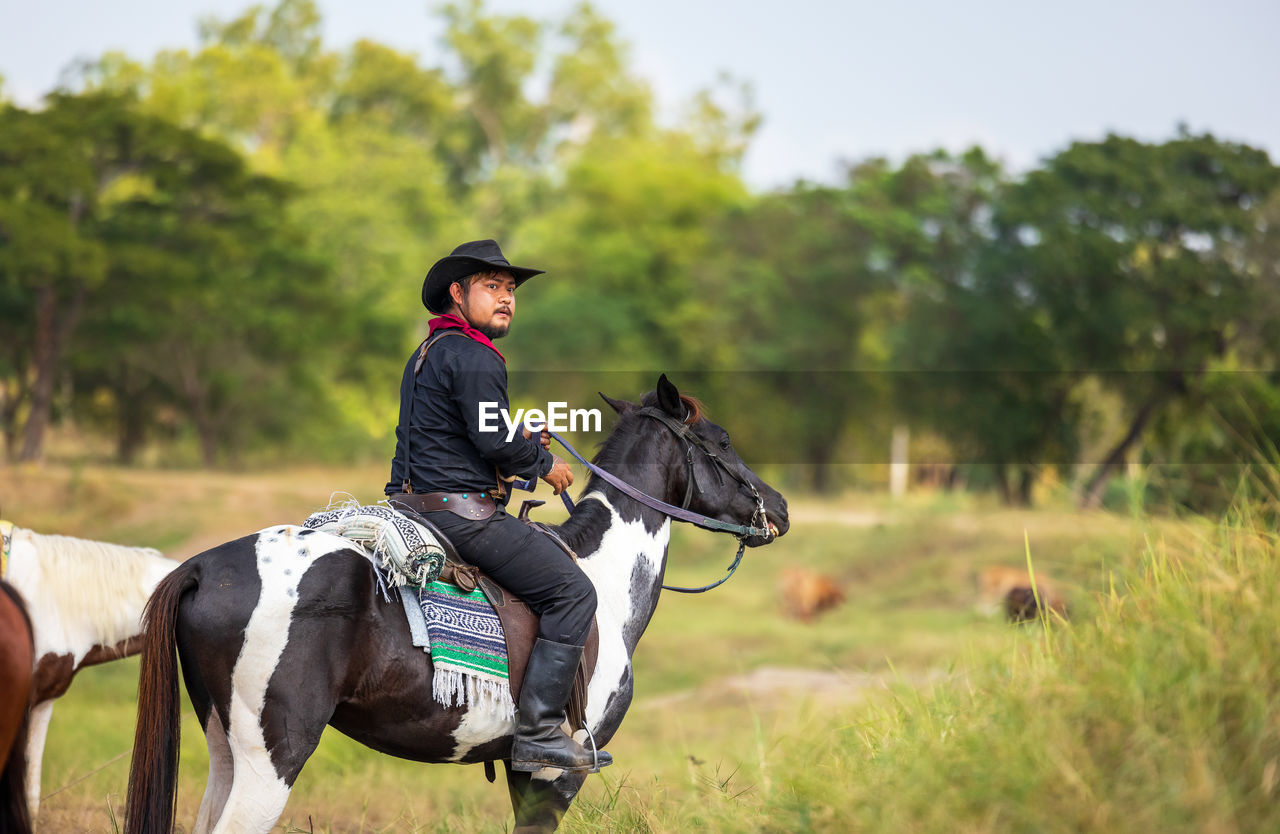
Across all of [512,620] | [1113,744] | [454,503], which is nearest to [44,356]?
[454,503]

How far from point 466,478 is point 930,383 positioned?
27.9m

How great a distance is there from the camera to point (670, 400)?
5.16 metres

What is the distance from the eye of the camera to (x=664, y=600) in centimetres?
2044

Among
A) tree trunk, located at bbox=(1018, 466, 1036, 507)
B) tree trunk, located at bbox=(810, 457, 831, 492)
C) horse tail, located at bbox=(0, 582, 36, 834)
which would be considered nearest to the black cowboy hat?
horse tail, located at bbox=(0, 582, 36, 834)

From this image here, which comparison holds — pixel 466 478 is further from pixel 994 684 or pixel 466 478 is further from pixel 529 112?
pixel 529 112

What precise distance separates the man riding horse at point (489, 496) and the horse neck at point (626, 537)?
322 mm

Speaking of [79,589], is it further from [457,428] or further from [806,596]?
[806,596]

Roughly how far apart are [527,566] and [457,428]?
0.62 meters

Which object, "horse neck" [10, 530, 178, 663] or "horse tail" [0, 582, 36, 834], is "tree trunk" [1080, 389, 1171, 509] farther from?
"horse tail" [0, 582, 36, 834]

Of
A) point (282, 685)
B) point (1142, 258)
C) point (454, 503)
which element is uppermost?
point (1142, 258)

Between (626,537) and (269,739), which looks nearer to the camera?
A: (269,739)

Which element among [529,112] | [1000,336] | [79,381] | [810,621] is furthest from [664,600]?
[529,112]

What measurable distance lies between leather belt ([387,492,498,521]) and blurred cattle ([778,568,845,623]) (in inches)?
542

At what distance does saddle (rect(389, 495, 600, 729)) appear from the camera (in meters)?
4.45
